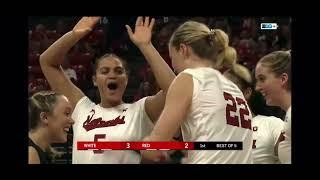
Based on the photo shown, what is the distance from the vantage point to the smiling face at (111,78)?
391 centimetres

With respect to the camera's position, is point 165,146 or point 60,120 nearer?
point 165,146

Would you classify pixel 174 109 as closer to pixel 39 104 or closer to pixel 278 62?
pixel 278 62

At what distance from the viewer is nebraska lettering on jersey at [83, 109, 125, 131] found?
3936 millimetres

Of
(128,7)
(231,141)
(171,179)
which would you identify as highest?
(128,7)

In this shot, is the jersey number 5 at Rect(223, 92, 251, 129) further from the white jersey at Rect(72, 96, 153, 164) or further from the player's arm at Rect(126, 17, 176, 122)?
the white jersey at Rect(72, 96, 153, 164)

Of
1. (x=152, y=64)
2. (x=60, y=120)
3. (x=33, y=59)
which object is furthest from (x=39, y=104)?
(x=152, y=64)

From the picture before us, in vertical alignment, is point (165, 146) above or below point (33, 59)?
below

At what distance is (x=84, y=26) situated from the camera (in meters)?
3.91

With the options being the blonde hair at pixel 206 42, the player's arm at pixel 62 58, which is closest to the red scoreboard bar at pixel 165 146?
the player's arm at pixel 62 58

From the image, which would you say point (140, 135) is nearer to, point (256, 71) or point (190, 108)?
point (190, 108)

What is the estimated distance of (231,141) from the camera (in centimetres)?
382

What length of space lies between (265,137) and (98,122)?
111 cm

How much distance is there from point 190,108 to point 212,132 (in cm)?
22
